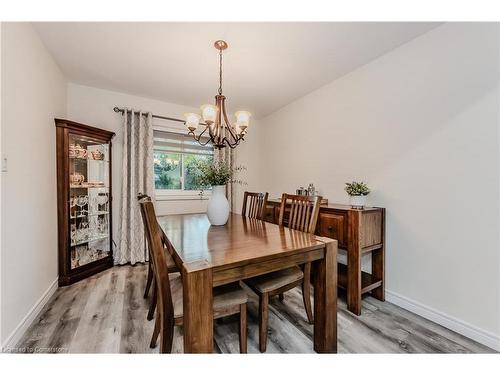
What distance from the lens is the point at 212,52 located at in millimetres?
2016

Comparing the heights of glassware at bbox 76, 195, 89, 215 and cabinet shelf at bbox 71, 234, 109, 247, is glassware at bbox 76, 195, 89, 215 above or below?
above

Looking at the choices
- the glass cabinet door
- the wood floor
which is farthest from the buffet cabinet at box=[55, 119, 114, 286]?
the wood floor

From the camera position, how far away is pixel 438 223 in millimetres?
1710

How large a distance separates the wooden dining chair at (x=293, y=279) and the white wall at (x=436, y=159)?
34.9 inches

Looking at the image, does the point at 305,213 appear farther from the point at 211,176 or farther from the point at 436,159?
the point at 436,159

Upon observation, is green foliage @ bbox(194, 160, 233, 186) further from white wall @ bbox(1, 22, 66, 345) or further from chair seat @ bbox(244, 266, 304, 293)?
white wall @ bbox(1, 22, 66, 345)

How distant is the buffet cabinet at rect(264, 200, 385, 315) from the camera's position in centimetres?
183

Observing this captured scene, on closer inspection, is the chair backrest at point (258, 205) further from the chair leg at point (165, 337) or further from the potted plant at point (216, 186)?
the chair leg at point (165, 337)

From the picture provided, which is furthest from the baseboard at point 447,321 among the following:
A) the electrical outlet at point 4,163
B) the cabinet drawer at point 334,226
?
the electrical outlet at point 4,163

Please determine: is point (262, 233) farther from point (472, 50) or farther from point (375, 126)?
point (472, 50)

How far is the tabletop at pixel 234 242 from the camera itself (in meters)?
1.09

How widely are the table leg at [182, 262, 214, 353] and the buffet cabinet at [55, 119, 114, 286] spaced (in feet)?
7.25

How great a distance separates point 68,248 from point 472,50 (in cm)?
404
